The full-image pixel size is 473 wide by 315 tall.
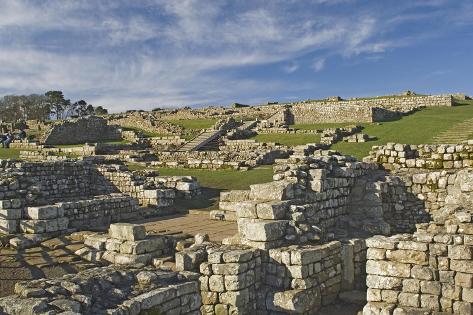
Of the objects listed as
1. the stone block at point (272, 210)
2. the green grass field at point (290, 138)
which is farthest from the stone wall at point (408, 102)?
the stone block at point (272, 210)

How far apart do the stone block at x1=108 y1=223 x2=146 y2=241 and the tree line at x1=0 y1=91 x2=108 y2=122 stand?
8863 cm

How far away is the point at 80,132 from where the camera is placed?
51.3m

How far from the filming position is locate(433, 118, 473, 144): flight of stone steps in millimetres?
26734

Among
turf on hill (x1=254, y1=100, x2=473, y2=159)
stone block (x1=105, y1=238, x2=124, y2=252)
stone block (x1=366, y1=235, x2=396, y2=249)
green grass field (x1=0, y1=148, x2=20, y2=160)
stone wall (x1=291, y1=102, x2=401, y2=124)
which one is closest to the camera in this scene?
stone block (x1=366, y1=235, x2=396, y2=249)

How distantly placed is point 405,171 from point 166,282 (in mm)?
10608

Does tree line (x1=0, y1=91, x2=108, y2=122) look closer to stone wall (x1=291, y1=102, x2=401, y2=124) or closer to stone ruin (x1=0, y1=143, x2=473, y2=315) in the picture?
stone wall (x1=291, y1=102, x2=401, y2=124)

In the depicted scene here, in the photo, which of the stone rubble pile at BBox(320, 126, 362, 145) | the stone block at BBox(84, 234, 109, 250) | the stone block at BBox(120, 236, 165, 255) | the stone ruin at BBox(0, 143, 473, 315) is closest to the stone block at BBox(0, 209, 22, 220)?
the stone block at BBox(84, 234, 109, 250)

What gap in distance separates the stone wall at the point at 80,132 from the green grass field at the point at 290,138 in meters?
19.9

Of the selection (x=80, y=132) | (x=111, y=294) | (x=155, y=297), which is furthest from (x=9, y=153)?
(x=155, y=297)

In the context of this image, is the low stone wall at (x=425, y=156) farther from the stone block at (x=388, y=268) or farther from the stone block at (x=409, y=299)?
the stone block at (x=409, y=299)

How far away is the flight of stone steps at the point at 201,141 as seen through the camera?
3972 centimetres

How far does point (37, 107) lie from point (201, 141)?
71601 millimetres

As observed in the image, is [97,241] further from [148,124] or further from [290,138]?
[148,124]

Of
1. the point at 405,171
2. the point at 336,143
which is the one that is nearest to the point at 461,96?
the point at 336,143
